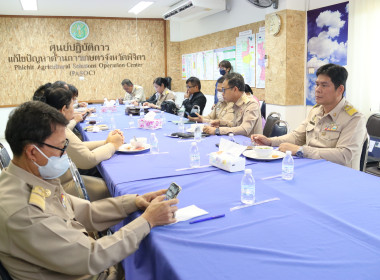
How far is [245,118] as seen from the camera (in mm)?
3480

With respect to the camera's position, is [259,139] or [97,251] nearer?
[97,251]

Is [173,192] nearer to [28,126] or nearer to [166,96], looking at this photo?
[28,126]

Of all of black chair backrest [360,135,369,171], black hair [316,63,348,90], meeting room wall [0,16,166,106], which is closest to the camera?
black chair backrest [360,135,369,171]

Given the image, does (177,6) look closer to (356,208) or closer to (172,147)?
(172,147)

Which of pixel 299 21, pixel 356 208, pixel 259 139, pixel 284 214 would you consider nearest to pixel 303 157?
pixel 259 139

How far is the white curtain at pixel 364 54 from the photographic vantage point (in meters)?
3.83

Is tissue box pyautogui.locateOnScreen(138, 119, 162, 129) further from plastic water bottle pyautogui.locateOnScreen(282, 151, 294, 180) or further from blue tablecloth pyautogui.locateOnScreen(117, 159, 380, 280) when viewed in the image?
plastic water bottle pyautogui.locateOnScreen(282, 151, 294, 180)

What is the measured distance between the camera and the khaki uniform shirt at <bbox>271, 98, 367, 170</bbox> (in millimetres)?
2254

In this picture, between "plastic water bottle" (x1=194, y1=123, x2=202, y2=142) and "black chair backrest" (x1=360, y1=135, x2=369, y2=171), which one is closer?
"black chair backrest" (x1=360, y1=135, x2=369, y2=171)

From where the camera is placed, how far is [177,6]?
22.7 feet

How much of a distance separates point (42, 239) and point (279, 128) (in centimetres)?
258

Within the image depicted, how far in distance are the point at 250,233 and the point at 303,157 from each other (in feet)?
3.98

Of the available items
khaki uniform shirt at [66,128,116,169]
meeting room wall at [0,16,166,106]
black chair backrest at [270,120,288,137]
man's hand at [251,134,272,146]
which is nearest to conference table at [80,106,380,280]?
khaki uniform shirt at [66,128,116,169]

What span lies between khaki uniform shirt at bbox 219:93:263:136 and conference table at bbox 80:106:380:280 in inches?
56.0
